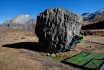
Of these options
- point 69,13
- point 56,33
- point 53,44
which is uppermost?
Answer: point 69,13

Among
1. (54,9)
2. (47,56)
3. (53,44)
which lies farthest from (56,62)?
(54,9)

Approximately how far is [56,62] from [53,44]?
12.0 feet

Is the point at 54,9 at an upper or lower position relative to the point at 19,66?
upper

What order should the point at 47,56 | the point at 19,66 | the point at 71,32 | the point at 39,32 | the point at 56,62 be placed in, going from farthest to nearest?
the point at 39,32 → the point at 71,32 → the point at 47,56 → the point at 56,62 → the point at 19,66

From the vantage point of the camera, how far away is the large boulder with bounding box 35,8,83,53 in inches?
709

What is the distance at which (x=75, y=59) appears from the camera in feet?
49.8

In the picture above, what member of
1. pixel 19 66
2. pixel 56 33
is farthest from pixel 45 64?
pixel 56 33

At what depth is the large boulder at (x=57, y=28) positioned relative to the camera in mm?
18016

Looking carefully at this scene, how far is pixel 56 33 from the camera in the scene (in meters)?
18.2

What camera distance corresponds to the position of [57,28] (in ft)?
59.8

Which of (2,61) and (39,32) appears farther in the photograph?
(39,32)

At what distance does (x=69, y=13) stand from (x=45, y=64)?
8110mm

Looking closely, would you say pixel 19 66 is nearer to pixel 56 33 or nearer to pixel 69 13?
pixel 56 33

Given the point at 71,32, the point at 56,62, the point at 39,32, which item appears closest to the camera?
the point at 56,62
